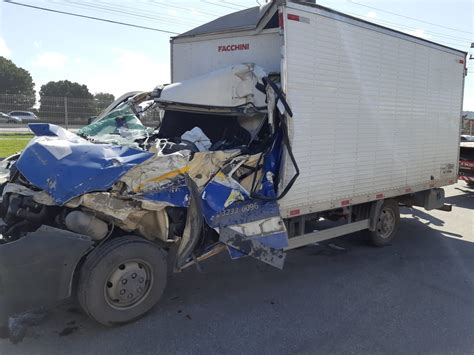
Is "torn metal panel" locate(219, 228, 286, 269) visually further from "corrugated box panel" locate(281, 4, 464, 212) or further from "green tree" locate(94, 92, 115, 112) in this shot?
"green tree" locate(94, 92, 115, 112)

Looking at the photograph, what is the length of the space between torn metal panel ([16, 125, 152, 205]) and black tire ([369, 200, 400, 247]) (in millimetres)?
4498

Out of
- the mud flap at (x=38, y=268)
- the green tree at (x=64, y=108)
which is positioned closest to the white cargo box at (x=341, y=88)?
the mud flap at (x=38, y=268)

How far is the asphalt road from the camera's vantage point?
398 cm

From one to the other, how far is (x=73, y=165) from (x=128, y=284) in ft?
4.09

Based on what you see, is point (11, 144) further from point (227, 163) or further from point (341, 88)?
point (341, 88)

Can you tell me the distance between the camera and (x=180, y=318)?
4.45 metres

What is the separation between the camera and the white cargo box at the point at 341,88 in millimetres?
5141

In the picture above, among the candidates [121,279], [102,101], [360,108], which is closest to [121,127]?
[121,279]

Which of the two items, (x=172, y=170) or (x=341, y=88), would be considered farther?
(x=341, y=88)

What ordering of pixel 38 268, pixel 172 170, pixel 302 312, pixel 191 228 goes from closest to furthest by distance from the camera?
pixel 38 268 < pixel 172 170 < pixel 191 228 < pixel 302 312

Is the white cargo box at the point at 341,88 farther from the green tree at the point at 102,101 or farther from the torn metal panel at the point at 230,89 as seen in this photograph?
the green tree at the point at 102,101

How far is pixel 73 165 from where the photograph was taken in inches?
160

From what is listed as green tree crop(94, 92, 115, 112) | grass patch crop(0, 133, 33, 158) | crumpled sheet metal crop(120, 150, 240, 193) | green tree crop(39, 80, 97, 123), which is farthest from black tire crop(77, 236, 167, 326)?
green tree crop(39, 80, 97, 123)

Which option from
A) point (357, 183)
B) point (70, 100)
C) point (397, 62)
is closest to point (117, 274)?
point (357, 183)
